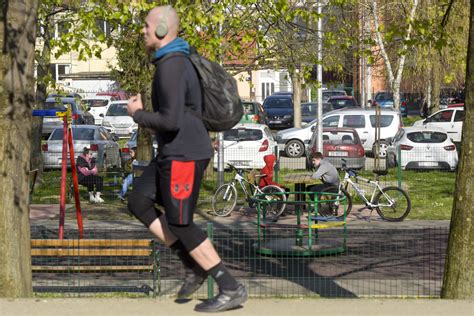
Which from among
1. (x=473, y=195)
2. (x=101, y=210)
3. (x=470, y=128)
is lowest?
(x=101, y=210)

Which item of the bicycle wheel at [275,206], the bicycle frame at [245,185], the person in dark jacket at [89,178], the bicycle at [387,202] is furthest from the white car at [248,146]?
the bicycle at [387,202]

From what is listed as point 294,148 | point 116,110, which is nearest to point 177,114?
point 294,148

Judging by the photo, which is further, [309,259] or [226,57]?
[226,57]

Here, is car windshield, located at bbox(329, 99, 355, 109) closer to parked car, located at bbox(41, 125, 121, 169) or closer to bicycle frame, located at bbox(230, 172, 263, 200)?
parked car, located at bbox(41, 125, 121, 169)

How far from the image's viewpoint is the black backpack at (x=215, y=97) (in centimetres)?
609

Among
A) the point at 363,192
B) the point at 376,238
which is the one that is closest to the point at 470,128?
the point at 376,238

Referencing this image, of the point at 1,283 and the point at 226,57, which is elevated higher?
the point at 226,57

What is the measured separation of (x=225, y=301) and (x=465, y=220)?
113 inches

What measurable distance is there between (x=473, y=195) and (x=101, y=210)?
14476 mm

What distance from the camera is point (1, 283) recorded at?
7.91 meters

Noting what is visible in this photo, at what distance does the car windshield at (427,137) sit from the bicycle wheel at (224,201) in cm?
929

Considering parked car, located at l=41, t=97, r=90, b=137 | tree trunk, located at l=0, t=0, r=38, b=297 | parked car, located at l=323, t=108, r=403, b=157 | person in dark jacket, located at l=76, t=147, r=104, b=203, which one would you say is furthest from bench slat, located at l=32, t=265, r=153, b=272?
parked car, located at l=41, t=97, r=90, b=137

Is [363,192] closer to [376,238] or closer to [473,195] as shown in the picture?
[376,238]

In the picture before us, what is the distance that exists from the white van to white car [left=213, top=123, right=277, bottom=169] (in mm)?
4630
